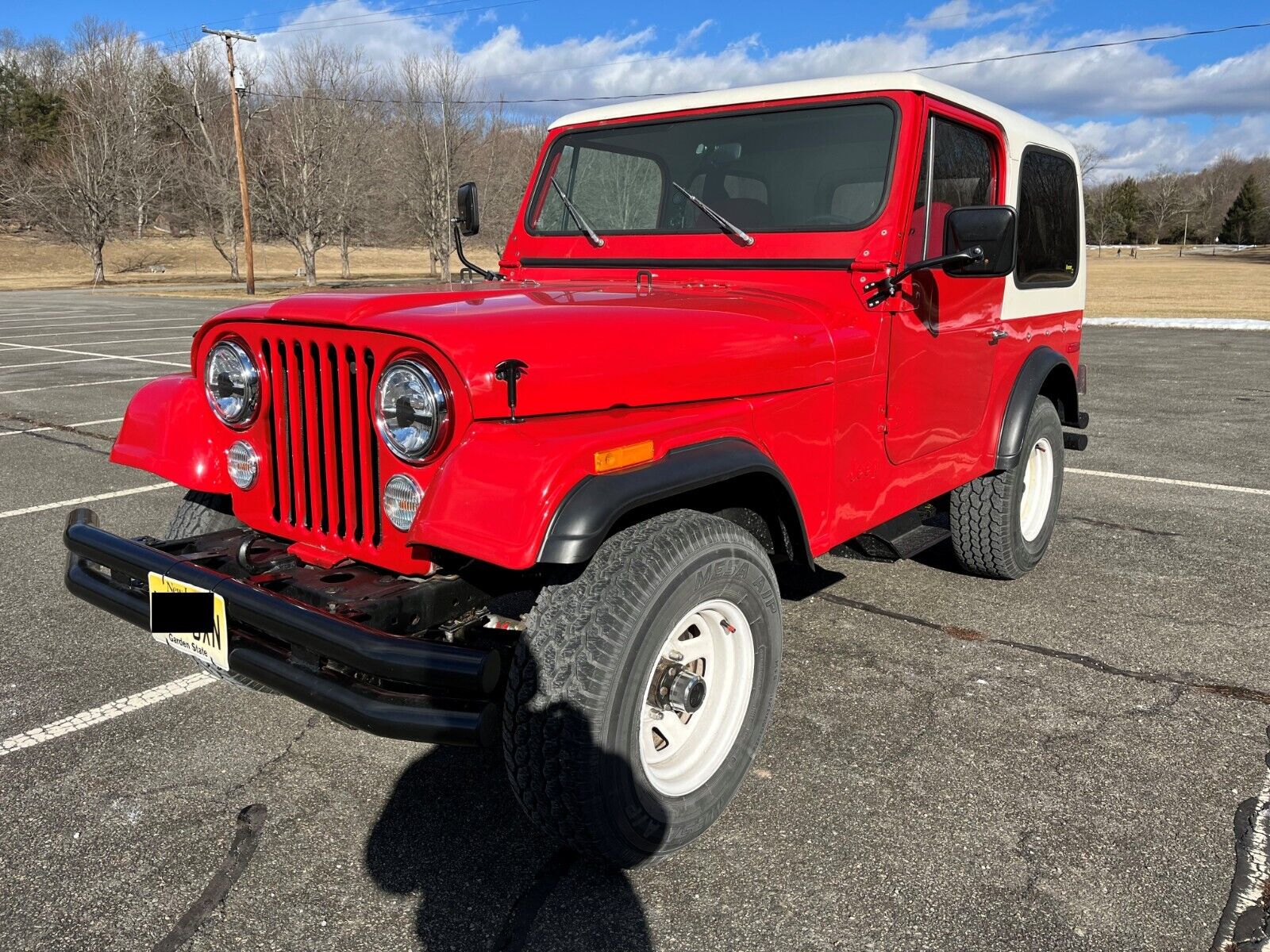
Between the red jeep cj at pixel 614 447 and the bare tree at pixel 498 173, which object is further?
the bare tree at pixel 498 173

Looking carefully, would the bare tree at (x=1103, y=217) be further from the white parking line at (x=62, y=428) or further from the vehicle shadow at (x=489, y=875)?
the vehicle shadow at (x=489, y=875)

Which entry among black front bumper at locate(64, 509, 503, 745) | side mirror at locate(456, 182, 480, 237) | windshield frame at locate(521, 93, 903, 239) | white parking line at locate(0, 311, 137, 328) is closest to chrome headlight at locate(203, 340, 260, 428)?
black front bumper at locate(64, 509, 503, 745)

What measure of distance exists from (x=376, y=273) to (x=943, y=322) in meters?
47.4

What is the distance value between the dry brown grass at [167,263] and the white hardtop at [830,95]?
39052mm

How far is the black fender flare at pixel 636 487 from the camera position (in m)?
2.03

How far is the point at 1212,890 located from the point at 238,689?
291cm

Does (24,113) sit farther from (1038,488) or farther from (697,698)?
(697,698)

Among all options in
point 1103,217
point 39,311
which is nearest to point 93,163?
point 39,311

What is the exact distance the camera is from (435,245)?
41.7m

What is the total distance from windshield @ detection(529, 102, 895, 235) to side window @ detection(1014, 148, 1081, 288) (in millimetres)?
1118

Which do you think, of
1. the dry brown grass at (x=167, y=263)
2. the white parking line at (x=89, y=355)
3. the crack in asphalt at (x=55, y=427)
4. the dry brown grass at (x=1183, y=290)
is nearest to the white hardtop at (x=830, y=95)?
the dry brown grass at (x=1183, y=290)

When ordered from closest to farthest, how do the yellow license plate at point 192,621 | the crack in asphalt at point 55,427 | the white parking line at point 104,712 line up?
the yellow license plate at point 192,621, the white parking line at point 104,712, the crack in asphalt at point 55,427

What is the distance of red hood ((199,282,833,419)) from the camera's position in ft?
7.44

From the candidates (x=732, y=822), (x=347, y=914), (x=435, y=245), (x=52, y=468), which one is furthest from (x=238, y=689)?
(x=435, y=245)
